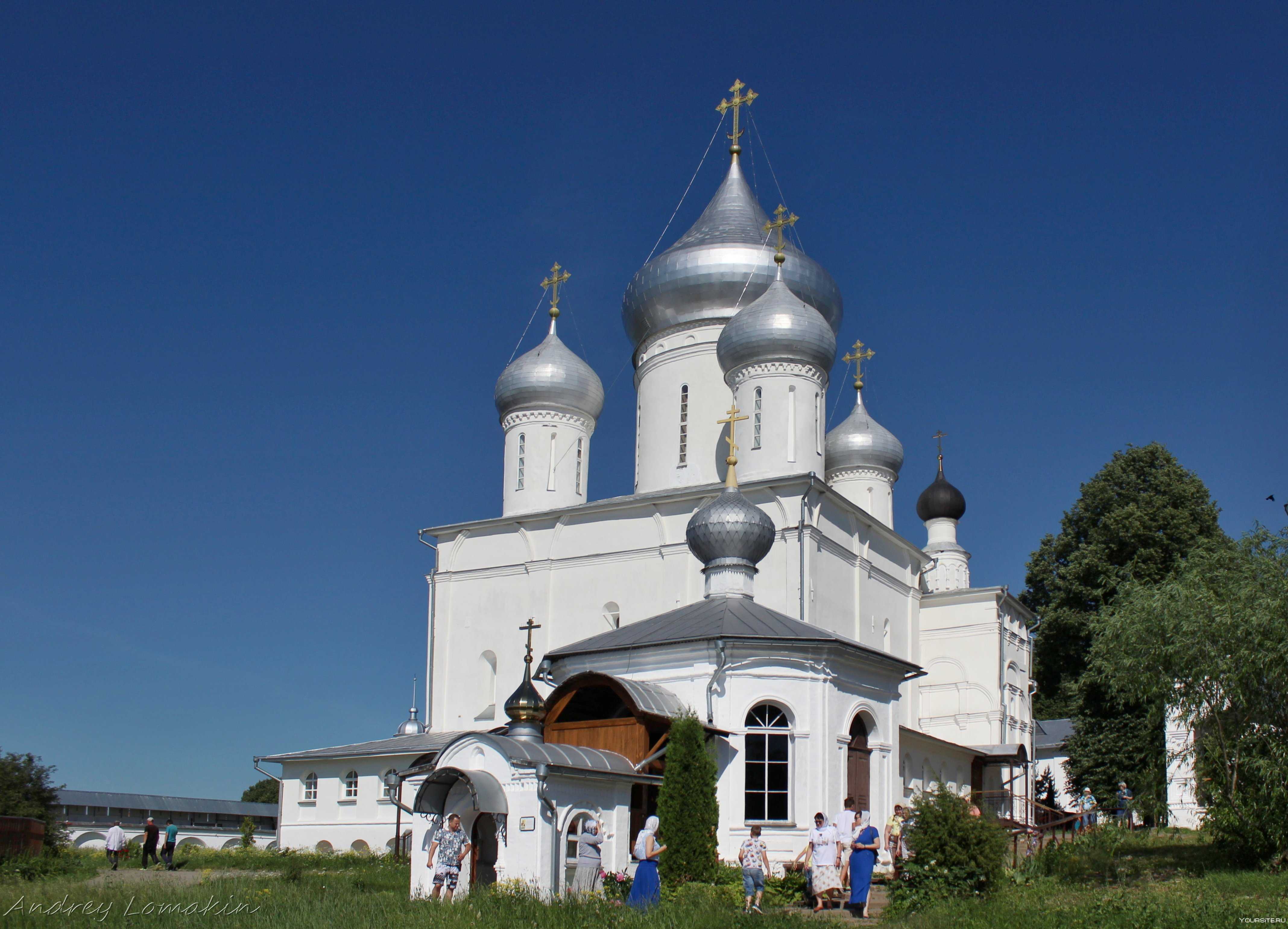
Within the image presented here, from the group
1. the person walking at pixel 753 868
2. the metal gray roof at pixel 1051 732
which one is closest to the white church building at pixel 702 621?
the person walking at pixel 753 868

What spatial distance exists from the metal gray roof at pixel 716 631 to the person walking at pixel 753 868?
3575 mm

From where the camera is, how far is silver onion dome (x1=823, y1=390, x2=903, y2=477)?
2764cm

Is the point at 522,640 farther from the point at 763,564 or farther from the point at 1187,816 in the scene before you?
the point at 1187,816

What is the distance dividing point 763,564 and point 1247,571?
25.6 ft

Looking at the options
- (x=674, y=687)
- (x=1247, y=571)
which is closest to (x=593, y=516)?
(x=674, y=687)

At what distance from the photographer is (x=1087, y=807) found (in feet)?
80.8

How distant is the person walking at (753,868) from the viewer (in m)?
11.0

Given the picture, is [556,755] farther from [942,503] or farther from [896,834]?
[942,503]

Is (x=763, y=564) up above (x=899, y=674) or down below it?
above

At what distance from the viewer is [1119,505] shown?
28422 millimetres

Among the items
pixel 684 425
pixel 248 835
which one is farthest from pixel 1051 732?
pixel 248 835

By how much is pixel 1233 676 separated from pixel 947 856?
4372 mm

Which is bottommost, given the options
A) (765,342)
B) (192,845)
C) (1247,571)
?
(192,845)

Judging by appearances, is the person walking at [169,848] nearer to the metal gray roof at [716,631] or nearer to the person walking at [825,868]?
the metal gray roof at [716,631]
